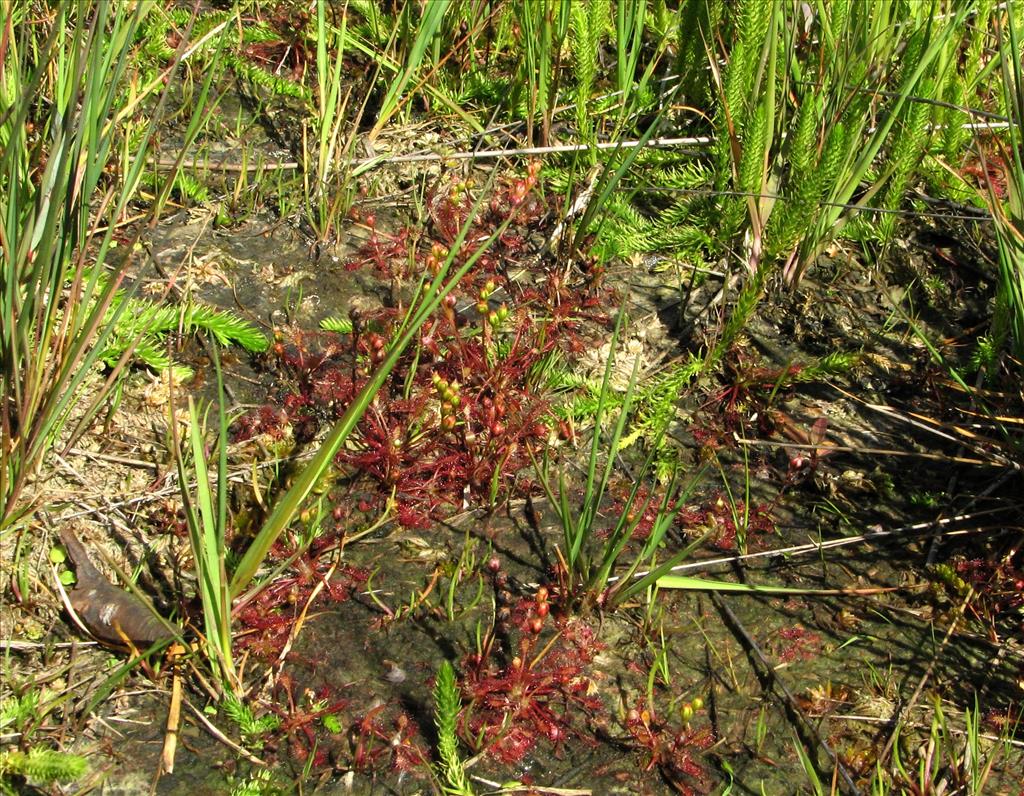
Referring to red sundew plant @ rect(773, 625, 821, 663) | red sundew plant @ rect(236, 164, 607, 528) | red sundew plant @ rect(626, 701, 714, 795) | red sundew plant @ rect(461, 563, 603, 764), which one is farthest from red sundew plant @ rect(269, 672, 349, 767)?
red sundew plant @ rect(773, 625, 821, 663)

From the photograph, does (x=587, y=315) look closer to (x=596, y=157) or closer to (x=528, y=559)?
(x=596, y=157)

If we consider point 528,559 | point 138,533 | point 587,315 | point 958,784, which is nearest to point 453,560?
point 528,559

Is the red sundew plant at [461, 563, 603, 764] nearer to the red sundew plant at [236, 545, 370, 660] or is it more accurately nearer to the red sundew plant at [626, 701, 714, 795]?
the red sundew plant at [626, 701, 714, 795]

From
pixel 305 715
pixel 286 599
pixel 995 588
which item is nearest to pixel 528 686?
pixel 305 715

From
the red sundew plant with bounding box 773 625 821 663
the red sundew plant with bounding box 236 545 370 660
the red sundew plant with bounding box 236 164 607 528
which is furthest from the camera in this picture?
the red sundew plant with bounding box 236 164 607 528

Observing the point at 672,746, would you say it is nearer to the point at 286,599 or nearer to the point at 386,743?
the point at 386,743

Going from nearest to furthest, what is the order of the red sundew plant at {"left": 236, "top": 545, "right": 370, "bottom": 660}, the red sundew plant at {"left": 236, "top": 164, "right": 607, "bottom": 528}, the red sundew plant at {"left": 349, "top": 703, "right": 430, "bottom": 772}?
the red sundew plant at {"left": 349, "top": 703, "right": 430, "bottom": 772} → the red sundew plant at {"left": 236, "top": 545, "right": 370, "bottom": 660} → the red sundew plant at {"left": 236, "top": 164, "right": 607, "bottom": 528}

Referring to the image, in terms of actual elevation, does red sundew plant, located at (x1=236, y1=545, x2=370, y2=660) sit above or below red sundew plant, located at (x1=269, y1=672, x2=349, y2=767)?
above

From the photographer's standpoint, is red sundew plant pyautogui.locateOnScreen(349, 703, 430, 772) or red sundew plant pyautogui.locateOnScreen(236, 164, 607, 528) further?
red sundew plant pyautogui.locateOnScreen(236, 164, 607, 528)

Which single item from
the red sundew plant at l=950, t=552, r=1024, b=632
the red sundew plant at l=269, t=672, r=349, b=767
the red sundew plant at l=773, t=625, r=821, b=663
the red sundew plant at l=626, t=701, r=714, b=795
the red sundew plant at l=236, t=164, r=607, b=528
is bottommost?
the red sundew plant at l=626, t=701, r=714, b=795
